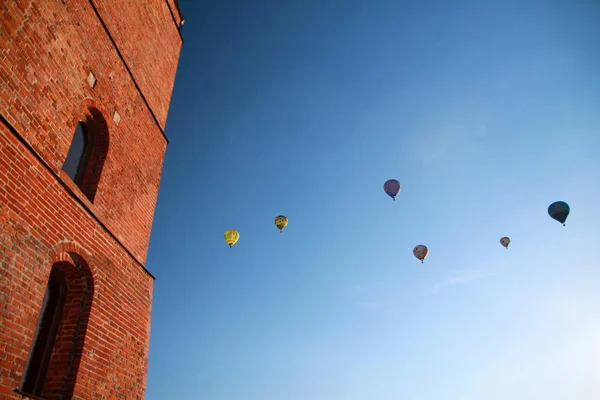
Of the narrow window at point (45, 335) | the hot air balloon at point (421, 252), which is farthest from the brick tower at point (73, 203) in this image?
the hot air balloon at point (421, 252)

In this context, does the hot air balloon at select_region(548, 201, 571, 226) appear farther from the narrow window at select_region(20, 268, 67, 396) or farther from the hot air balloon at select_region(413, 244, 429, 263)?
the narrow window at select_region(20, 268, 67, 396)

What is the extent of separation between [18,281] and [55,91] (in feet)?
7.97

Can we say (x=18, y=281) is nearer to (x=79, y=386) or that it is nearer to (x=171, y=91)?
(x=79, y=386)

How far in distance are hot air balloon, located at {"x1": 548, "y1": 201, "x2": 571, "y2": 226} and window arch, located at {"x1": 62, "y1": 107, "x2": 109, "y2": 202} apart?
658 inches

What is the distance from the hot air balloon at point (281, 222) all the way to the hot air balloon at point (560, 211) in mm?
11055

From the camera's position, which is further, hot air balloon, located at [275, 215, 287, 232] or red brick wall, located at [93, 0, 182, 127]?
hot air balloon, located at [275, 215, 287, 232]

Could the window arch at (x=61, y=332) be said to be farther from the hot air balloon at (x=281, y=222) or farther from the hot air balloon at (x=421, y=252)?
the hot air balloon at (x=421, y=252)

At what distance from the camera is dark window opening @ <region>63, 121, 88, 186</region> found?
18.1ft

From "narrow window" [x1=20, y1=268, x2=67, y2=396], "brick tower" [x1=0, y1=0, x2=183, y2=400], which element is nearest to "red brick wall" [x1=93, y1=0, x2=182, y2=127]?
"brick tower" [x1=0, y1=0, x2=183, y2=400]

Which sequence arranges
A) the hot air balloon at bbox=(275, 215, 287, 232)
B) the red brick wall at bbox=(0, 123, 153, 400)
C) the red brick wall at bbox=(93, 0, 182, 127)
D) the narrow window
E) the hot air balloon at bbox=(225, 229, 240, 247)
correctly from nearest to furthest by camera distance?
the red brick wall at bbox=(0, 123, 153, 400) < the narrow window < the red brick wall at bbox=(93, 0, 182, 127) < the hot air balloon at bbox=(225, 229, 240, 247) < the hot air balloon at bbox=(275, 215, 287, 232)

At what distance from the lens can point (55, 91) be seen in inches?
192

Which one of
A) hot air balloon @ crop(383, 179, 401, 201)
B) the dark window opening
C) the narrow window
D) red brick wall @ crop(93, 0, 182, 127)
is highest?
hot air balloon @ crop(383, 179, 401, 201)

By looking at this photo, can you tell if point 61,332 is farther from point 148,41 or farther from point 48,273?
point 148,41

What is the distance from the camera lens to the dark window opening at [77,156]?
217 inches
